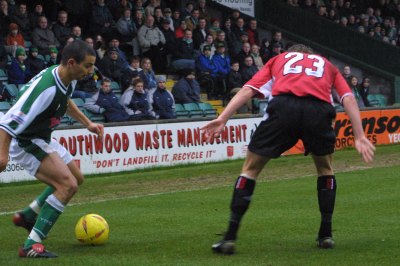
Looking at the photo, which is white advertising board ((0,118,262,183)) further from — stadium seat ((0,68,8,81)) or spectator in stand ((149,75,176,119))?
stadium seat ((0,68,8,81))

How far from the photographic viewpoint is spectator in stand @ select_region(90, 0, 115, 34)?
73.8 ft

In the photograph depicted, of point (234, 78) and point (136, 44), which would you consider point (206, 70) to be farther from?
point (136, 44)

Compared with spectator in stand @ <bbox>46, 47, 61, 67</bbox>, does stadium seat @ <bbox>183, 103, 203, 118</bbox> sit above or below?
below

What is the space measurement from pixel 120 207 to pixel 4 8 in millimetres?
9938

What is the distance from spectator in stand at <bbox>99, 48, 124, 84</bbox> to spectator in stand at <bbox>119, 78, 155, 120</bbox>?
5.03ft

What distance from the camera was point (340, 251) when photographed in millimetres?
8000

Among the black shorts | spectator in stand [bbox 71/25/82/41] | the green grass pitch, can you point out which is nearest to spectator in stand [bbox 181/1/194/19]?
spectator in stand [bbox 71/25/82/41]

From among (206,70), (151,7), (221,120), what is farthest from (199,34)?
(221,120)

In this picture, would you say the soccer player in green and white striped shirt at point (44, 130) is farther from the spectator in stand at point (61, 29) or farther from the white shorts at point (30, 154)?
the spectator in stand at point (61, 29)

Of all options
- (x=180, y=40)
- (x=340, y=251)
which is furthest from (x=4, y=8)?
(x=340, y=251)

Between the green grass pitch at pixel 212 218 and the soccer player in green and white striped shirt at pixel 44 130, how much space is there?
384mm

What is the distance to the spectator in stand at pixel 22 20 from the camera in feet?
68.3

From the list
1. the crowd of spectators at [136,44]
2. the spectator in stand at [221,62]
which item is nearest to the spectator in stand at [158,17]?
the crowd of spectators at [136,44]

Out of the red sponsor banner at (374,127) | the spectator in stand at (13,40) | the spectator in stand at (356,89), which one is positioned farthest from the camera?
the spectator in stand at (356,89)
